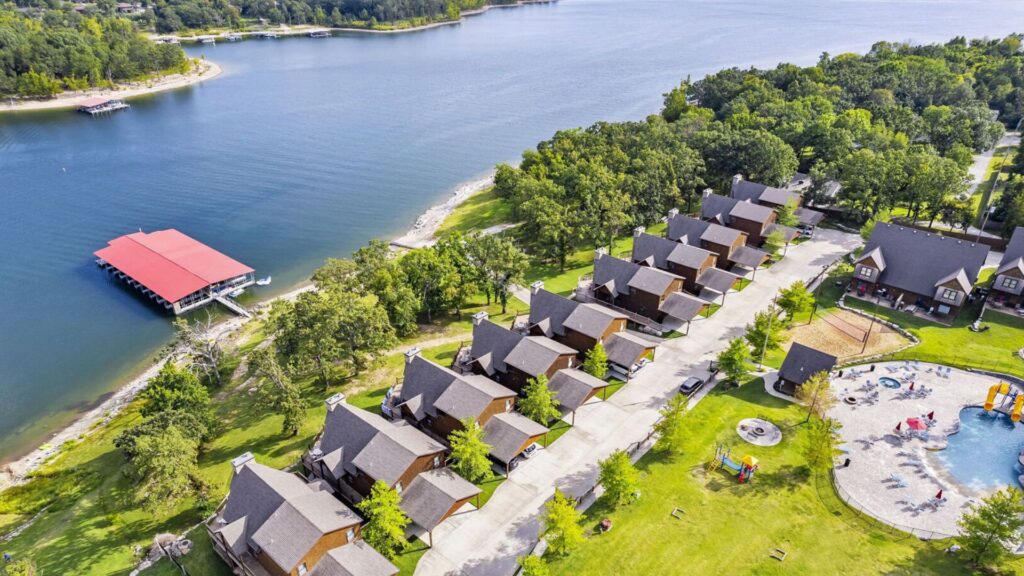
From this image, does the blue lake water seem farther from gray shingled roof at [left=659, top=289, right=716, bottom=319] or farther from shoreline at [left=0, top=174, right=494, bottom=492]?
gray shingled roof at [left=659, top=289, right=716, bottom=319]

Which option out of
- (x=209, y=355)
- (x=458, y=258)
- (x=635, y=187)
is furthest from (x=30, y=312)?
(x=635, y=187)

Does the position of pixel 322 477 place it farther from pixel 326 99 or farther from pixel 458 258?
pixel 326 99

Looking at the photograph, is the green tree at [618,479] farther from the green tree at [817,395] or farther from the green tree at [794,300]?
the green tree at [794,300]

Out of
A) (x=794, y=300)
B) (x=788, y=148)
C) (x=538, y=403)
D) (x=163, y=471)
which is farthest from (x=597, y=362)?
(x=788, y=148)

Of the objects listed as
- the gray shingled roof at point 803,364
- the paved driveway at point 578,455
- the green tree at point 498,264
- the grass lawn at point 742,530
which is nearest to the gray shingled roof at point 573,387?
the paved driveway at point 578,455

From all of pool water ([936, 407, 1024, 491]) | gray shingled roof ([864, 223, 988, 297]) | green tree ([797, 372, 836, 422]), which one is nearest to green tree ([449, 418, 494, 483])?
green tree ([797, 372, 836, 422])

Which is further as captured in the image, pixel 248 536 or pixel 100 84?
pixel 100 84

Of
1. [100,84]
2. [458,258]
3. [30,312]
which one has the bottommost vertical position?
[30,312]
